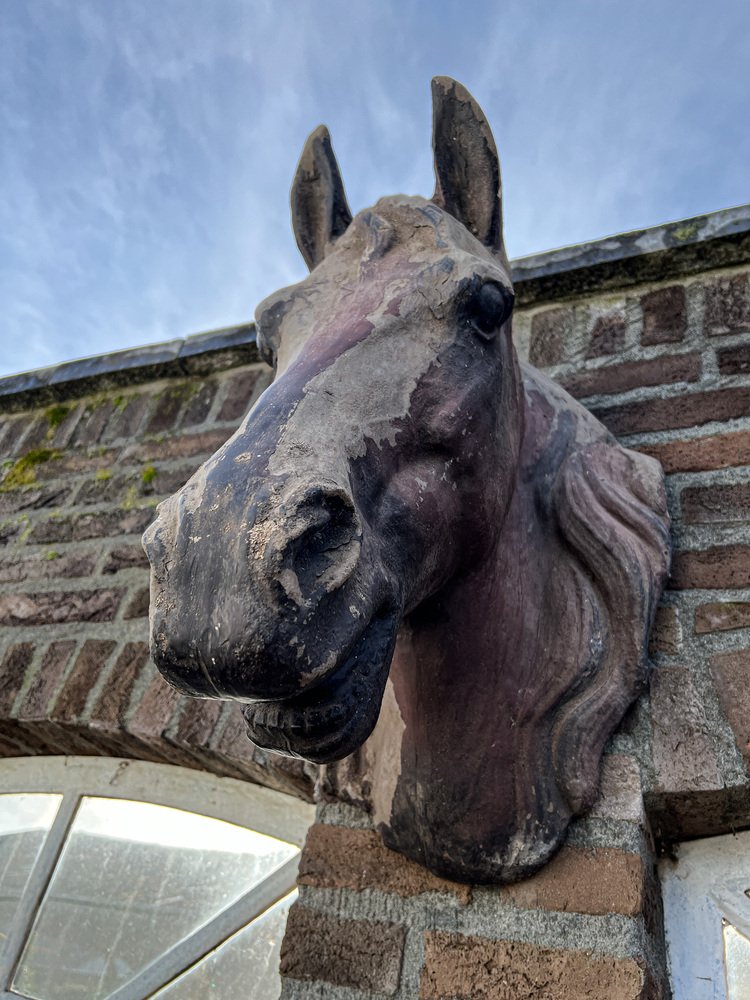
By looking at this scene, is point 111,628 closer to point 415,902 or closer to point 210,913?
point 210,913

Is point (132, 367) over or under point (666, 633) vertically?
over

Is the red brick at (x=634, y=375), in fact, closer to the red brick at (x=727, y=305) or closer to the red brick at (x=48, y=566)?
the red brick at (x=727, y=305)

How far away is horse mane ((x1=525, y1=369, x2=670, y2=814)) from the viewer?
1.08m

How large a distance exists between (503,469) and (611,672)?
0.36m

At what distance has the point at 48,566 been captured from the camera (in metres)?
1.97

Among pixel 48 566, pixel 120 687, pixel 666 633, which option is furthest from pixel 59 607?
pixel 666 633

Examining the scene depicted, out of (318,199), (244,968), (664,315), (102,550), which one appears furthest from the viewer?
(102,550)

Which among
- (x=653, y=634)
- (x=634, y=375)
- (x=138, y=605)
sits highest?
(x=634, y=375)

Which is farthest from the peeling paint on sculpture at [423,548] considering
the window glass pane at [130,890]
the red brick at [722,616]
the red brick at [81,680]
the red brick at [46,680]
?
the red brick at [46,680]

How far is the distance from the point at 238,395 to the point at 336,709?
1466mm

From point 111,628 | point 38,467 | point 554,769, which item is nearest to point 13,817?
point 111,628

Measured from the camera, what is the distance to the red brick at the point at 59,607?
1789mm

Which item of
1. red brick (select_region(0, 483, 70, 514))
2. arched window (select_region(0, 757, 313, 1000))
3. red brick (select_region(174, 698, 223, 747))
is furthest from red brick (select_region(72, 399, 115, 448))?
red brick (select_region(174, 698, 223, 747))

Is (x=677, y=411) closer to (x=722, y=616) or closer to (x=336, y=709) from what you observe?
(x=722, y=616)
